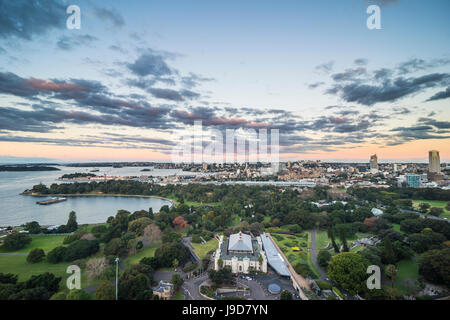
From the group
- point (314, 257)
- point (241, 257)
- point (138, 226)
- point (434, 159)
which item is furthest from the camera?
point (434, 159)

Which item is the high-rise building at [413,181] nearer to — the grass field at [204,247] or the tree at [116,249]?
the grass field at [204,247]

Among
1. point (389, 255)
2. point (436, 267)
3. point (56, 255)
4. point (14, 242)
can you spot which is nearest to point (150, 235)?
point (56, 255)

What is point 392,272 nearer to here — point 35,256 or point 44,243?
point 35,256

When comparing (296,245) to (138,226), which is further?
(138,226)

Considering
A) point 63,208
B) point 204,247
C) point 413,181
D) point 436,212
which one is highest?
point 413,181
